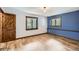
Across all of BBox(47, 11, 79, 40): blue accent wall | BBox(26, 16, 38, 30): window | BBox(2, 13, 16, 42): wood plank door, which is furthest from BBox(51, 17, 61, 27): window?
BBox(2, 13, 16, 42): wood plank door

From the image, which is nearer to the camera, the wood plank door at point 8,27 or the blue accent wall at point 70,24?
the wood plank door at point 8,27

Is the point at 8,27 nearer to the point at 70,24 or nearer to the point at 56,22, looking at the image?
the point at 70,24

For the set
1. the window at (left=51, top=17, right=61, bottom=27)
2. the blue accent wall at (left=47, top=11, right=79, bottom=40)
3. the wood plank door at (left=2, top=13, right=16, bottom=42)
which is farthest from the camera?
the window at (left=51, top=17, right=61, bottom=27)

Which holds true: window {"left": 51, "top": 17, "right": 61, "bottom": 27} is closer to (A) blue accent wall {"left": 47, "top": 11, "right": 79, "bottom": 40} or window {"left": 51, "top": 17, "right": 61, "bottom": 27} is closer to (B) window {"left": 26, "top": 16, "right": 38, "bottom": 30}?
(A) blue accent wall {"left": 47, "top": 11, "right": 79, "bottom": 40}

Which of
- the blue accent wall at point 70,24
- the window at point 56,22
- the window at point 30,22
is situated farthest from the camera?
the window at point 56,22

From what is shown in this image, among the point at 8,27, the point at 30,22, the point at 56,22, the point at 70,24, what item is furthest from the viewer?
the point at 56,22

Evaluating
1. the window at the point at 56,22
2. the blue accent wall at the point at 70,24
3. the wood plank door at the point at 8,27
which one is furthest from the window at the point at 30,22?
the blue accent wall at the point at 70,24

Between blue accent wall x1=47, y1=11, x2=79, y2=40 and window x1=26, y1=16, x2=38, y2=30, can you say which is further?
window x1=26, y1=16, x2=38, y2=30

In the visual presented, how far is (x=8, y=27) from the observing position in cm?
412

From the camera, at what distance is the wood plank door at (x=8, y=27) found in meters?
3.90

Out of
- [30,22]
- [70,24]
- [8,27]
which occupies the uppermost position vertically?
[30,22]

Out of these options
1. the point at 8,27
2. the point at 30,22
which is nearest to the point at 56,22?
the point at 30,22

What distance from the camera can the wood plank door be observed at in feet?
12.8

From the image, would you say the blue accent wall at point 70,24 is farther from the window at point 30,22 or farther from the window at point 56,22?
the window at point 30,22
